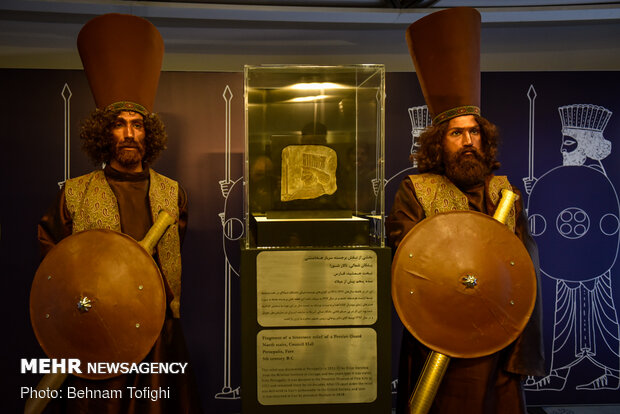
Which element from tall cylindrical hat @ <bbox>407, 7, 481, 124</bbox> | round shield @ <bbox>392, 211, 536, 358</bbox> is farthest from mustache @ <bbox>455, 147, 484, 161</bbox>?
round shield @ <bbox>392, 211, 536, 358</bbox>

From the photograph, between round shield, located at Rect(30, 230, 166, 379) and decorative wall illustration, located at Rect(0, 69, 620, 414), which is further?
decorative wall illustration, located at Rect(0, 69, 620, 414)

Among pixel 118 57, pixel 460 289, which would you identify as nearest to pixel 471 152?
pixel 460 289

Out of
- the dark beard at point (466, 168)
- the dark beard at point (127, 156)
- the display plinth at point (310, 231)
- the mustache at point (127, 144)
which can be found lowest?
the display plinth at point (310, 231)

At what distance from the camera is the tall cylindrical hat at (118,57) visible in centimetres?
195

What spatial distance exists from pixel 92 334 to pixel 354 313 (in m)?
0.90

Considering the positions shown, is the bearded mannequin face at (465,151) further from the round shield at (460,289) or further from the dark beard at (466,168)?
the round shield at (460,289)

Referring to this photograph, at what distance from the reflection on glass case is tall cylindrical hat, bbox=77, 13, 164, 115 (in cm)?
68

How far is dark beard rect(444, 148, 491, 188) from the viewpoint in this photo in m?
1.92

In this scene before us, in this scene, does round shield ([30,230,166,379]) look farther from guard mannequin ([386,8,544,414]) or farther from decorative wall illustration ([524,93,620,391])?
decorative wall illustration ([524,93,620,391])

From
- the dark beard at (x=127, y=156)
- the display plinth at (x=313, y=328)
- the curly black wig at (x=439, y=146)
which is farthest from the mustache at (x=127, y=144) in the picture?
the curly black wig at (x=439, y=146)

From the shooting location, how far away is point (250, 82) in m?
1.57

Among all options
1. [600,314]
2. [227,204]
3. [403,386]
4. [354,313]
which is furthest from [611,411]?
[227,204]

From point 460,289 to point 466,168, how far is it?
0.53 meters

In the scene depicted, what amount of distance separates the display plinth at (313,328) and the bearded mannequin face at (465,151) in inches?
22.0
